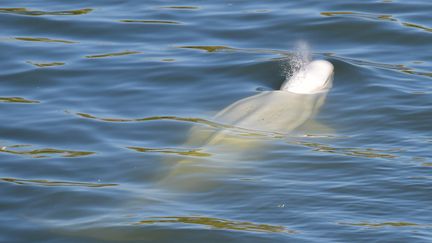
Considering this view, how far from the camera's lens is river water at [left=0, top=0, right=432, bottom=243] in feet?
24.6

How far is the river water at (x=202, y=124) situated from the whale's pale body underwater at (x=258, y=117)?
57mm

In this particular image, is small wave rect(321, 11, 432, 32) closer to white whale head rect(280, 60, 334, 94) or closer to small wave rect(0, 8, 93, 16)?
white whale head rect(280, 60, 334, 94)

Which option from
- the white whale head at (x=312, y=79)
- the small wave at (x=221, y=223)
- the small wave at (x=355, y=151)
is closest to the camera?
the small wave at (x=221, y=223)

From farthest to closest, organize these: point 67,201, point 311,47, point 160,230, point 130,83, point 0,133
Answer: point 311,47 < point 130,83 < point 0,133 < point 67,201 < point 160,230

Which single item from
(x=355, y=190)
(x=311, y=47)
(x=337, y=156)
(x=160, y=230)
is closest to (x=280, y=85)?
(x=311, y=47)

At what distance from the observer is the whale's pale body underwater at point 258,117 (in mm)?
8992

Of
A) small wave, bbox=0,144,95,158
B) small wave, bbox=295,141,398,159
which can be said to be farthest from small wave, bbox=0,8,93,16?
small wave, bbox=295,141,398,159

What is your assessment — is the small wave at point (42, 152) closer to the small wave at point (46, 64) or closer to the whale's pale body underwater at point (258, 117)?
the whale's pale body underwater at point (258, 117)

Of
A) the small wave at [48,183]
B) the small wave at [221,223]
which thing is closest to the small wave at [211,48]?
the small wave at [48,183]

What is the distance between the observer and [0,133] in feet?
30.9

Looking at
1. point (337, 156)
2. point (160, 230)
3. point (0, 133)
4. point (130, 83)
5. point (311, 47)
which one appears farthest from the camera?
point (311, 47)

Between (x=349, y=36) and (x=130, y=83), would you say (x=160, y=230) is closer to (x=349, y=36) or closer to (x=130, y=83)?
(x=130, y=83)

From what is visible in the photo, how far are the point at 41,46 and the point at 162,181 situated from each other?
4.47 meters

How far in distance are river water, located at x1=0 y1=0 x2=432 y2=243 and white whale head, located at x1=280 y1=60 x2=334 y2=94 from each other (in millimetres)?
147
